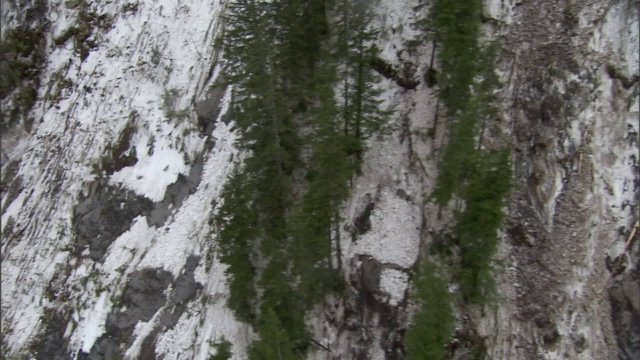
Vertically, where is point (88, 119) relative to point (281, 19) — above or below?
below

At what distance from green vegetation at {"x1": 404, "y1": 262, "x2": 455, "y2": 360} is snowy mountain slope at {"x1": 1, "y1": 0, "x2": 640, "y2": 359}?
1562 mm

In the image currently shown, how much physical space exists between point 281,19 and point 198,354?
1205 centimetres

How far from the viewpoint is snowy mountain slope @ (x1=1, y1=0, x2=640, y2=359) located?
55.8ft

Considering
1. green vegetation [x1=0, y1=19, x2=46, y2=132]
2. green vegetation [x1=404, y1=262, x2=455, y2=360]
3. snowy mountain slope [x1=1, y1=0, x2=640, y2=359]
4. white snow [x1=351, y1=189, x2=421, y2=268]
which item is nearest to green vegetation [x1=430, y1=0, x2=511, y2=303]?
snowy mountain slope [x1=1, y1=0, x2=640, y2=359]

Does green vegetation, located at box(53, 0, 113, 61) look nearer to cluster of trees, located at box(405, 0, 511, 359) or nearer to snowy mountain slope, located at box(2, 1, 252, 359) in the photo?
snowy mountain slope, located at box(2, 1, 252, 359)

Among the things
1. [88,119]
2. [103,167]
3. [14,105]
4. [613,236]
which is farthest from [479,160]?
[14,105]

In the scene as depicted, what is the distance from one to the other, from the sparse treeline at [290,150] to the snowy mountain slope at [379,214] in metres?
1.41

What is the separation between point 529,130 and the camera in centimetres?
1747

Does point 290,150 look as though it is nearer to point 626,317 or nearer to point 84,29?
point 84,29

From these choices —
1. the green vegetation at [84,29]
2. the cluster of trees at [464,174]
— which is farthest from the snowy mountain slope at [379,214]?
the green vegetation at [84,29]

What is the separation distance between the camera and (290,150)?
54.9 feet

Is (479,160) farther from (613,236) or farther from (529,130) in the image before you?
(613,236)

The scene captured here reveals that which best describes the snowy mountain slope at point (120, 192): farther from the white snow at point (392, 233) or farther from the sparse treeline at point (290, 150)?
the white snow at point (392, 233)

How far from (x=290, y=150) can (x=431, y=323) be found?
7.37 metres
